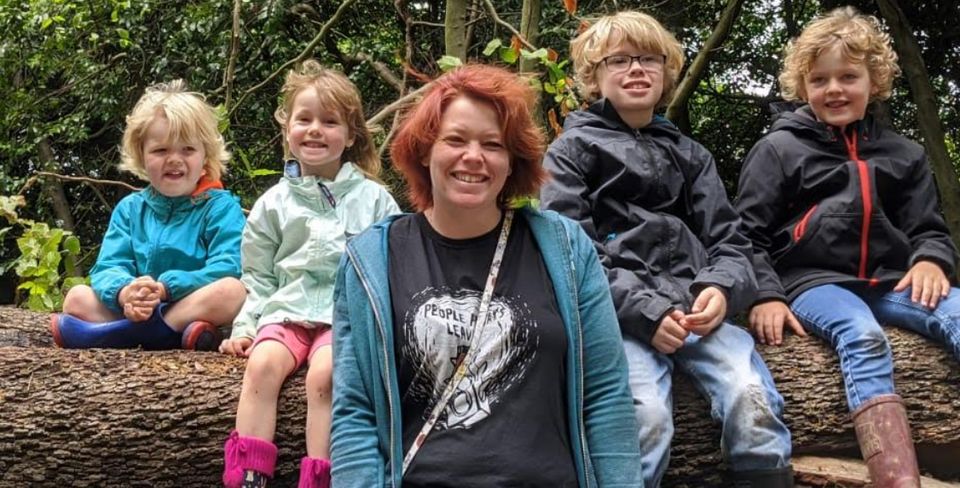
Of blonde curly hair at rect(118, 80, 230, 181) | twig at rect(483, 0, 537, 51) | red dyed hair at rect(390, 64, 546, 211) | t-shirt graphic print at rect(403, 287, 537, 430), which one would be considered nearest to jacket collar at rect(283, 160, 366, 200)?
blonde curly hair at rect(118, 80, 230, 181)

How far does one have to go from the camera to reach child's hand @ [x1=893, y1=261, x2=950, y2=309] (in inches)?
116

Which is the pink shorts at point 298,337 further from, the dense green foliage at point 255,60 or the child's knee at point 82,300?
the dense green foliage at point 255,60

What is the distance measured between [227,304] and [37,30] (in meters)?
5.78

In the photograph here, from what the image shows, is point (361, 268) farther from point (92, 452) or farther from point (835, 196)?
point (835, 196)

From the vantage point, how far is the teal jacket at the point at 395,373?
2.06m

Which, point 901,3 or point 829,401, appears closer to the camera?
→ point 829,401

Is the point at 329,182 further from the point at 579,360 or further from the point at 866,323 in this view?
the point at 866,323

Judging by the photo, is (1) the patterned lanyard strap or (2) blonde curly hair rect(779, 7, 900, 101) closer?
(1) the patterned lanyard strap

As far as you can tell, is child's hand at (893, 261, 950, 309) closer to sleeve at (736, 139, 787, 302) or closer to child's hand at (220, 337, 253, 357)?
sleeve at (736, 139, 787, 302)

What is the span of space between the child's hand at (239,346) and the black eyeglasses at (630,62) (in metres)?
1.49

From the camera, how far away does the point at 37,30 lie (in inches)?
304

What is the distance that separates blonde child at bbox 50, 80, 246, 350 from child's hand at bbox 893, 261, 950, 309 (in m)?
2.23

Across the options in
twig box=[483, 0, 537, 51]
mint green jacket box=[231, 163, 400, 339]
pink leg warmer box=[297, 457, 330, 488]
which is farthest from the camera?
twig box=[483, 0, 537, 51]

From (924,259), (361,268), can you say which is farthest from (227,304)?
(924,259)
